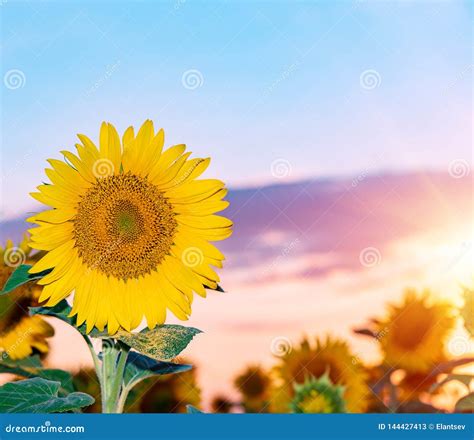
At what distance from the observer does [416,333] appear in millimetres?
3398

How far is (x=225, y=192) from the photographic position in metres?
2.15

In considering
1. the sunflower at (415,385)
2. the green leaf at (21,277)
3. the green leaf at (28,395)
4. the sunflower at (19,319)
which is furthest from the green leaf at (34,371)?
the sunflower at (415,385)

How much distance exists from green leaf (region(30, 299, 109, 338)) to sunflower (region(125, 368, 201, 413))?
3.14ft

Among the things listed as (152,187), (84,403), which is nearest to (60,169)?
(152,187)

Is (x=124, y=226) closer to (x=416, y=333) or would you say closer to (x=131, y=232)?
(x=131, y=232)

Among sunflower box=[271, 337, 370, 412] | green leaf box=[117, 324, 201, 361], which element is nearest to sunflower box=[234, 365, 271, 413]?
sunflower box=[271, 337, 370, 412]

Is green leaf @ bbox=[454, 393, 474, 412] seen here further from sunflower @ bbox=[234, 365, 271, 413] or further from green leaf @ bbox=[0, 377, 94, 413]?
green leaf @ bbox=[0, 377, 94, 413]

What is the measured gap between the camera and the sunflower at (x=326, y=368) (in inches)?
125

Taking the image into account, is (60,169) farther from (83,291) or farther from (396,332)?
(396,332)

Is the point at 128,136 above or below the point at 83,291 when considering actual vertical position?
above

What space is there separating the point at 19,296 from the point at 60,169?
3.10 ft

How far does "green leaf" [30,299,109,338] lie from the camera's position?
214 cm

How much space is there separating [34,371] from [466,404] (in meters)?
1.62

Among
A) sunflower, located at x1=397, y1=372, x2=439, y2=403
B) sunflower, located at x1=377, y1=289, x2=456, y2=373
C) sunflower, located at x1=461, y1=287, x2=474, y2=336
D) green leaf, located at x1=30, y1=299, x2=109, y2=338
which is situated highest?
sunflower, located at x1=377, y1=289, x2=456, y2=373
